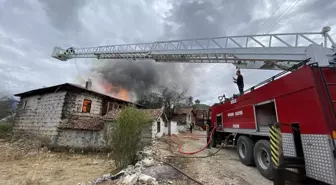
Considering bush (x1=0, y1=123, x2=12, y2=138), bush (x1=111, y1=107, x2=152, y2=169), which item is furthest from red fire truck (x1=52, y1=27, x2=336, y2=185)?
bush (x1=0, y1=123, x2=12, y2=138)

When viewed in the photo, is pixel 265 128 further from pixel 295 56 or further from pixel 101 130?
pixel 101 130

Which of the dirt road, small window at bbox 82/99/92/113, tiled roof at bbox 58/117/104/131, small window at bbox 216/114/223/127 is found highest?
small window at bbox 82/99/92/113

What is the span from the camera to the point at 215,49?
27.1 feet

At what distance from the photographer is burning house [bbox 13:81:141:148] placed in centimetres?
1403

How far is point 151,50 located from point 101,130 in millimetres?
8202

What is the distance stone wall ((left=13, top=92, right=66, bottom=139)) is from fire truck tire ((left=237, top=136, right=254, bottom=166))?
49.9ft

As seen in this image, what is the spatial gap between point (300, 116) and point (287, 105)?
49 cm

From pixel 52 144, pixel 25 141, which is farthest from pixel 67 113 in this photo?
pixel 25 141

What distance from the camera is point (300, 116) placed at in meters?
3.91

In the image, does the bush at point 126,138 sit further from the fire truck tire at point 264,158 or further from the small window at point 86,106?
the small window at point 86,106

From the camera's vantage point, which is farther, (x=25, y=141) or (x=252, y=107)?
(x=25, y=141)

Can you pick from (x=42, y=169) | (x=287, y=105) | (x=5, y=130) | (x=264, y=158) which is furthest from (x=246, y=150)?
(x=5, y=130)

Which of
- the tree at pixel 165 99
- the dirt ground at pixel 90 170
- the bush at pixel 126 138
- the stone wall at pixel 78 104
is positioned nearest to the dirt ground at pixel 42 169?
the dirt ground at pixel 90 170

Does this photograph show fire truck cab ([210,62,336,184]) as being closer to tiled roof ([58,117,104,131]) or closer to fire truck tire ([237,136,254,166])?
fire truck tire ([237,136,254,166])
